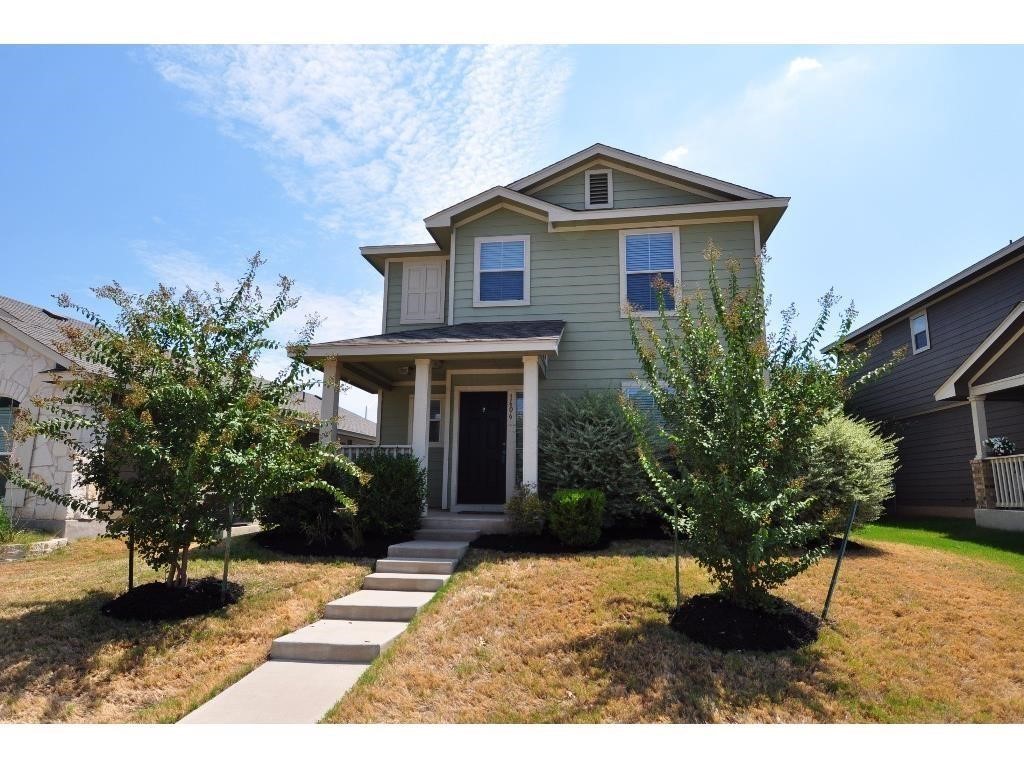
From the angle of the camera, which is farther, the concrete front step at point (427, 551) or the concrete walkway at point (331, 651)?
the concrete front step at point (427, 551)

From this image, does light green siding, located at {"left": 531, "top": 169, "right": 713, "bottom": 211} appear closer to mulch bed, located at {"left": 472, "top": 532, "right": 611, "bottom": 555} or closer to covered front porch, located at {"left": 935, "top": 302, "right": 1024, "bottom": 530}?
covered front porch, located at {"left": 935, "top": 302, "right": 1024, "bottom": 530}

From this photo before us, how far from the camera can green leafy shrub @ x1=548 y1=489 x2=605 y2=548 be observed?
7691 millimetres

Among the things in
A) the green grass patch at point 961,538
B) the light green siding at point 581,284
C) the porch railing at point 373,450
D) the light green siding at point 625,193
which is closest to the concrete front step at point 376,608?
the porch railing at point 373,450

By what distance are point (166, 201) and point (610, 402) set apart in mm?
7392

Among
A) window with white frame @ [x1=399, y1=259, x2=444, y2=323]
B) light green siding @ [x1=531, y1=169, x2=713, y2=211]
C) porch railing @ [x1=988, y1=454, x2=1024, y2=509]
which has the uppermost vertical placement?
light green siding @ [x1=531, y1=169, x2=713, y2=211]

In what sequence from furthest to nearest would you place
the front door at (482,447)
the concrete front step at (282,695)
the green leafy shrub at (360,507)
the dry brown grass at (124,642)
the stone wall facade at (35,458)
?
the front door at (482,447), the stone wall facade at (35,458), the green leafy shrub at (360,507), the dry brown grass at (124,642), the concrete front step at (282,695)

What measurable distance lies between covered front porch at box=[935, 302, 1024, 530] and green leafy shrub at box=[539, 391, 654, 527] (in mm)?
6186

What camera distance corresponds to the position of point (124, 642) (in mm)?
4754

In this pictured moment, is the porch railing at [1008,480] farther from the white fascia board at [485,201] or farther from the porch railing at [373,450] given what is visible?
the porch railing at [373,450]

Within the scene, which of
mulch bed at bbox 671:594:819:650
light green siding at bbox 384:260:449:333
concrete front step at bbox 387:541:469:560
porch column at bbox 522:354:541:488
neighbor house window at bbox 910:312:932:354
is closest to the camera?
mulch bed at bbox 671:594:819:650

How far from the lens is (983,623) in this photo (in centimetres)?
507

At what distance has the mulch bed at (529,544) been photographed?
25.1 ft

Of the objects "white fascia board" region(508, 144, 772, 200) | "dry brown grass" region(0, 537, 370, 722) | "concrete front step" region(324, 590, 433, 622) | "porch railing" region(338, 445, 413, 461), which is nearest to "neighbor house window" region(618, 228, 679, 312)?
"white fascia board" region(508, 144, 772, 200)

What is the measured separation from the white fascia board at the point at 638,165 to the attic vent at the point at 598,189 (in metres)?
0.33
